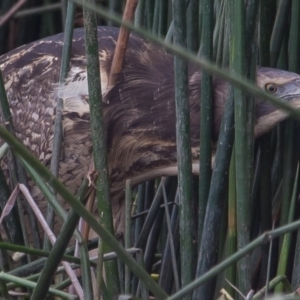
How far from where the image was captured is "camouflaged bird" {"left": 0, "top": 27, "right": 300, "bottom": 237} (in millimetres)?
1732

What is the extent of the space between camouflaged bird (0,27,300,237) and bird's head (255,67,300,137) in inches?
4.2

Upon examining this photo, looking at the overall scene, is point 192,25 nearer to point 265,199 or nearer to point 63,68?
point 63,68

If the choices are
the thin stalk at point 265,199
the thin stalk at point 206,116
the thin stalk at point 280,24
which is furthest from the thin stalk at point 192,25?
the thin stalk at point 265,199

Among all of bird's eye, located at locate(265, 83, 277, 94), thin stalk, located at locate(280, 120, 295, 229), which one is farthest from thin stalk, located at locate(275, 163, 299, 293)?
bird's eye, located at locate(265, 83, 277, 94)

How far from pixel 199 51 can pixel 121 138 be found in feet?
1.51

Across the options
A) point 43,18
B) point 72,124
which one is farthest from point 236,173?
point 43,18

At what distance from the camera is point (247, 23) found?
127 centimetres

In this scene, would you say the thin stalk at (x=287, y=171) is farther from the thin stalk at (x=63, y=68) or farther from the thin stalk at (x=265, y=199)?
the thin stalk at (x=63, y=68)

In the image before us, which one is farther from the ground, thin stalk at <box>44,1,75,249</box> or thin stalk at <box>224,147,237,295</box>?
thin stalk at <box>44,1,75,249</box>

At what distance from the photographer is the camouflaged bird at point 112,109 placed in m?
1.73

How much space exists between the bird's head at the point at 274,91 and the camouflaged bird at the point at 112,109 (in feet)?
0.35

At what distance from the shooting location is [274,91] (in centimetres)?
166

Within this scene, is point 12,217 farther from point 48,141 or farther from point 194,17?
point 194,17

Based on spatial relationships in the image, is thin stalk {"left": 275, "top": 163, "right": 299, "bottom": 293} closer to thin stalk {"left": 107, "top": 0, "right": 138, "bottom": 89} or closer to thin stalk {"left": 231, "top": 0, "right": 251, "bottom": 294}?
thin stalk {"left": 231, "top": 0, "right": 251, "bottom": 294}
